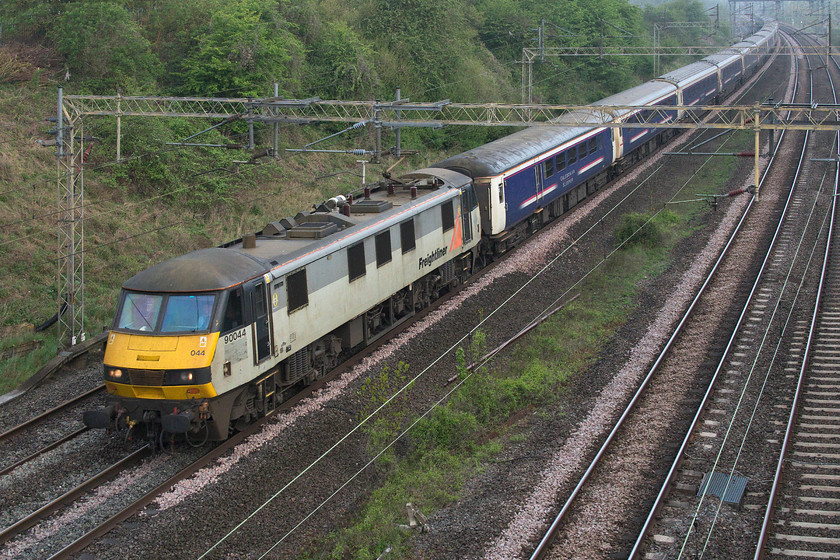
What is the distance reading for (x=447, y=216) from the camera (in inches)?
886

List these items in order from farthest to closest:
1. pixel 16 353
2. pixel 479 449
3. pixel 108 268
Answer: pixel 108 268, pixel 16 353, pixel 479 449

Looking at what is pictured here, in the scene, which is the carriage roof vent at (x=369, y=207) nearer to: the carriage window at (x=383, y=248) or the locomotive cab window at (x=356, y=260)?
the carriage window at (x=383, y=248)

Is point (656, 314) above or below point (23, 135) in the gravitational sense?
below

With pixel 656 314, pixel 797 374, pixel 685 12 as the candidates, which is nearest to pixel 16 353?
pixel 656 314

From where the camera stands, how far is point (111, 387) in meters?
14.2

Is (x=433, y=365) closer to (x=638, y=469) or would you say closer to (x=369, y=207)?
(x=369, y=207)

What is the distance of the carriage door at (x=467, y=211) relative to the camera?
23.5 metres

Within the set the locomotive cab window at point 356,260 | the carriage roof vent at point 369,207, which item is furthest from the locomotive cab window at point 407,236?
the locomotive cab window at point 356,260

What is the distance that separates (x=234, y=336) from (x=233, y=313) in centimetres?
39

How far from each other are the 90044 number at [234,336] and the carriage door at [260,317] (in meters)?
0.35

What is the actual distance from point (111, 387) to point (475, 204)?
→ 12.9 meters

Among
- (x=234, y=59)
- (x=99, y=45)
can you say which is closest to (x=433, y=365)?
(x=234, y=59)

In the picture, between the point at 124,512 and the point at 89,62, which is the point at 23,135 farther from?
the point at 124,512

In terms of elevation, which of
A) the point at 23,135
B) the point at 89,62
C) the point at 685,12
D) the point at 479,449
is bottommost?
the point at 479,449
